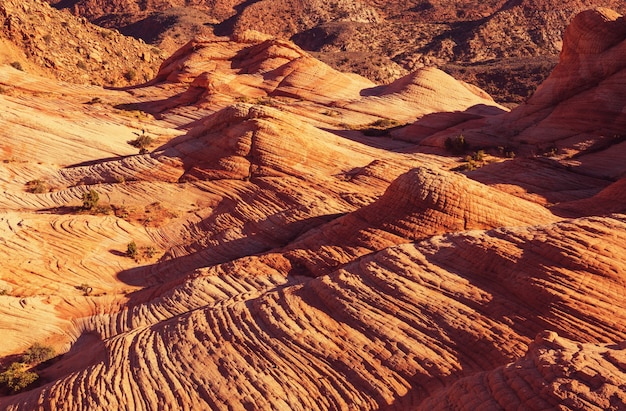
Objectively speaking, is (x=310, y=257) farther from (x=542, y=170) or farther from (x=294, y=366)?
(x=542, y=170)

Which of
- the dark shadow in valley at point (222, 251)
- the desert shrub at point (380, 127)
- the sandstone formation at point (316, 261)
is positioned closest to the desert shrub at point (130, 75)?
the sandstone formation at point (316, 261)

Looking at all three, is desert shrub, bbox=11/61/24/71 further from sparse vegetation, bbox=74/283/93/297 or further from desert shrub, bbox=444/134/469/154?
desert shrub, bbox=444/134/469/154

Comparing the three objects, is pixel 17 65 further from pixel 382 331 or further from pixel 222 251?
pixel 382 331

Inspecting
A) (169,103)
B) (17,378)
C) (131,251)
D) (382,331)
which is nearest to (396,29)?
(169,103)

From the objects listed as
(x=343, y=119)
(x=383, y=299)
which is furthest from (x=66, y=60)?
(x=383, y=299)

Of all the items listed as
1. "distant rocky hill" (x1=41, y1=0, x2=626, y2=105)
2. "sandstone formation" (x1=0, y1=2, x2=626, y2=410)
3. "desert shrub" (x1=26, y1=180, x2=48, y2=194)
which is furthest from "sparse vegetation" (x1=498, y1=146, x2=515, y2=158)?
"distant rocky hill" (x1=41, y1=0, x2=626, y2=105)
